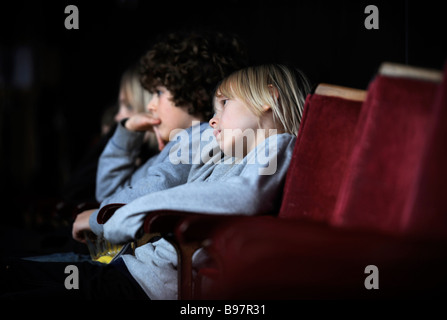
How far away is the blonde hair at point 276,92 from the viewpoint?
5.74 feet

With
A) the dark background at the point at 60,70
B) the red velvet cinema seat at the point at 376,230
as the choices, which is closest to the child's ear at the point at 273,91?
the red velvet cinema seat at the point at 376,230

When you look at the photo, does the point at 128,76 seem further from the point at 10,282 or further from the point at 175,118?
the point at 10,282

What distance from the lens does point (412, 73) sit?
114 cm

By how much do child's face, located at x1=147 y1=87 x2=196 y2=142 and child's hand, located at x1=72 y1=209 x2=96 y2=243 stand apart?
0.50 m

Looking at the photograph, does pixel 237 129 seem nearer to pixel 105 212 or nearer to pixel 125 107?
pixel 105 212

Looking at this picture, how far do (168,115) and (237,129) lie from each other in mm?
634

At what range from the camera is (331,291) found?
116 centimetres

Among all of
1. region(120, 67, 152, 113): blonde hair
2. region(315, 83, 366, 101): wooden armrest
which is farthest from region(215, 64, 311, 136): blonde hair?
region(120, 67, 152, 113): blonde hair

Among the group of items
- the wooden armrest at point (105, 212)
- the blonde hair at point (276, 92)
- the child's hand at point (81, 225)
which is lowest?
the child's hand at point (81, 225)

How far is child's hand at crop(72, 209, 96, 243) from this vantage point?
6.75ft

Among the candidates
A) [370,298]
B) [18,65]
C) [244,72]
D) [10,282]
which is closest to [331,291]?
[370,298]

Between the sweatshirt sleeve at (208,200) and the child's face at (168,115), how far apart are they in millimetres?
826

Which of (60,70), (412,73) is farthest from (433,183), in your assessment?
(60,70)

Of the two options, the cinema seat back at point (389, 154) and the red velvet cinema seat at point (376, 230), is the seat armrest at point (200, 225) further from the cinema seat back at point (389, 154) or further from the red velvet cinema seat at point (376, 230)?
the cinema seat back at point (389, 154)
